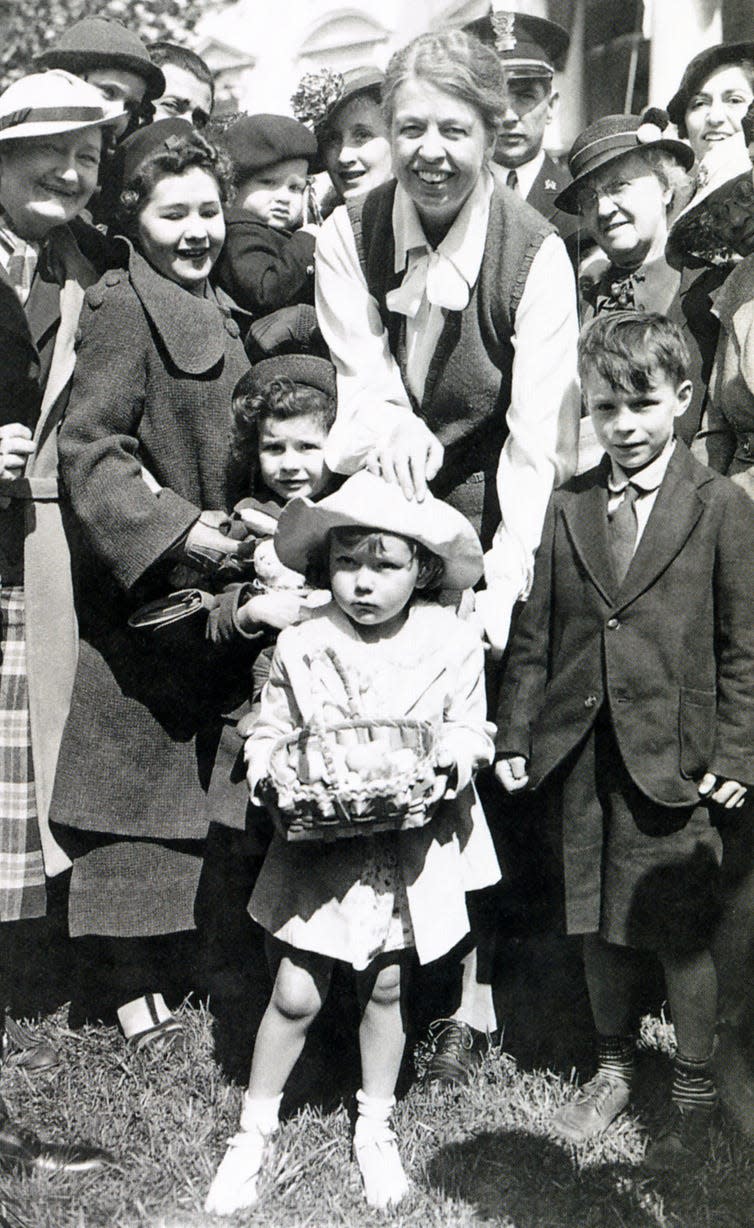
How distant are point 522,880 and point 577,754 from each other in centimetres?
63

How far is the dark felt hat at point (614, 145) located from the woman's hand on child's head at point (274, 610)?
64.9 inches

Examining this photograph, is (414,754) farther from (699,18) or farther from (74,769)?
(699,18)

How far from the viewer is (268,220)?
166 inches

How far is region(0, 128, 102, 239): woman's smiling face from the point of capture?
340 cm

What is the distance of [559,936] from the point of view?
374 centimetres

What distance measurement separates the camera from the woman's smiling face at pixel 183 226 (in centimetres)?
349

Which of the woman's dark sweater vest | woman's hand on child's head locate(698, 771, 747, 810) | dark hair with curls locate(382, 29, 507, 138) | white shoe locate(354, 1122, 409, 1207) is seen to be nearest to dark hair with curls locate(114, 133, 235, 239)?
the woman's dark sweater vest

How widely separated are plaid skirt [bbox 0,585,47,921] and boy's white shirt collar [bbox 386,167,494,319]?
4.72ft

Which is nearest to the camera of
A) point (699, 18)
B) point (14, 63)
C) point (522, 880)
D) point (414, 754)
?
point (414, 754)

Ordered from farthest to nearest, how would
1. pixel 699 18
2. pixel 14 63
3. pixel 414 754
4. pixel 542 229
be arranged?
pixel 14 63
pixel 699 18
pixel 542 229
pixel 414 754

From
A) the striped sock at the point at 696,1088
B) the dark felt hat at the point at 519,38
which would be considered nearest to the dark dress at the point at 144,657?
the striped sock at the point at 696,1088

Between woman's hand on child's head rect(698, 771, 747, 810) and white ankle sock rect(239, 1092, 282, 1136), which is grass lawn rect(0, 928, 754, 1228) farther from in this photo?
woman's hand on child's head rect(698, 771, 747, 810)

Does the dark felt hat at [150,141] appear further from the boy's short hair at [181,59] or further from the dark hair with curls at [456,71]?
the boy's short hair at [181,59]

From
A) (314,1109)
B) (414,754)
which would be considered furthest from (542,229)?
(314,1109)
